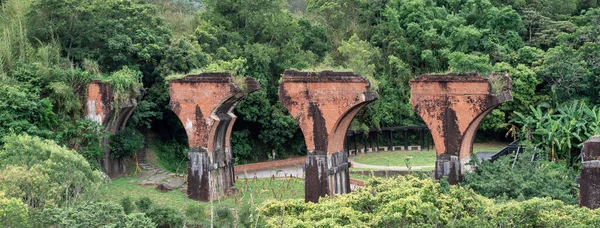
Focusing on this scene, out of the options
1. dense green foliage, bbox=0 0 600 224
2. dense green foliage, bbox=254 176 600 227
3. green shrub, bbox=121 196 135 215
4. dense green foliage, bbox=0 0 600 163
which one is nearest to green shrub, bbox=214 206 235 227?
dense green foliage, bbox=0 0 600 224

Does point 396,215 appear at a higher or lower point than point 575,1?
lower

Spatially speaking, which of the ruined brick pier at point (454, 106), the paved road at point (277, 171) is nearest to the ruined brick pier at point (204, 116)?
the ruined brick pier at point (454, 106)

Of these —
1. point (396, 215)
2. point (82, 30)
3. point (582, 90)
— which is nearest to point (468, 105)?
point (396, 215)

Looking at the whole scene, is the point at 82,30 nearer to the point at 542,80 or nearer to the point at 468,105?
the point at 468,105

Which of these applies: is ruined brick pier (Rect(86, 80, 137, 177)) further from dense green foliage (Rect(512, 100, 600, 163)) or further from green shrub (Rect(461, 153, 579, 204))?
dense green foliage (Rect(512, 100, 600, 163))

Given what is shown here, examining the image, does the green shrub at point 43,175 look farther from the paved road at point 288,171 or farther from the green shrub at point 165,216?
the paved road at point 288,171

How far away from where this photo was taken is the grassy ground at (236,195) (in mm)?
22844

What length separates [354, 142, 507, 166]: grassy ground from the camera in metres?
30.5

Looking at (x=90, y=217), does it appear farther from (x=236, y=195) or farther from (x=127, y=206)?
(x=236, y=195)

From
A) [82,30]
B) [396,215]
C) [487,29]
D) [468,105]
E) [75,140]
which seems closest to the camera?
[396,215]

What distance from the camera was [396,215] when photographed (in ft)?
44.2

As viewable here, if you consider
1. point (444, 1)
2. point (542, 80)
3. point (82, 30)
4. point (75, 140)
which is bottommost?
point (75, 140)

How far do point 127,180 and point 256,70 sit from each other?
758 cm

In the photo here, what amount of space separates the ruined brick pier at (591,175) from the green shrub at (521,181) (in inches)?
44.2
